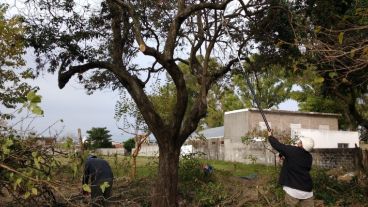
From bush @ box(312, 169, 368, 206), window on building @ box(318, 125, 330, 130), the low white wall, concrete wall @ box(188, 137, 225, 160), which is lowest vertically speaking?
bush @ box(312, 169, 368, 206)

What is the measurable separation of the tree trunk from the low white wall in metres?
21.8

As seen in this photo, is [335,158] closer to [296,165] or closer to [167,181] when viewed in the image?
[167,181]

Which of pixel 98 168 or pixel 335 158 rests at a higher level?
pixel 335 158

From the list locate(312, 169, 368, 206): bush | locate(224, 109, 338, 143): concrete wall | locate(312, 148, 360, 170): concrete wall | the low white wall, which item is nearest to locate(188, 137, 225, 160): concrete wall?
locate(224, 109, 338, 143): concrete wall

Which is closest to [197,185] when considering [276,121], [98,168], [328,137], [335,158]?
[98,168]

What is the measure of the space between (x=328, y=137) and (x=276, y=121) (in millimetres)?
5031

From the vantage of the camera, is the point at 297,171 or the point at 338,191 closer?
the point at 297,171

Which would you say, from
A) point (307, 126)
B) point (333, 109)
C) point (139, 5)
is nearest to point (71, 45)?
point (139, 5)

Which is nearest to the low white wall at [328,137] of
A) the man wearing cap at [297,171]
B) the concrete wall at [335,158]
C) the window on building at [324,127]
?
the window on building at [324,127]

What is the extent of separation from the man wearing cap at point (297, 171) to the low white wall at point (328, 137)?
24.6 meters

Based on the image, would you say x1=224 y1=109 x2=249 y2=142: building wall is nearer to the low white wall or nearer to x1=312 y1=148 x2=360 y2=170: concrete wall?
the low white wall

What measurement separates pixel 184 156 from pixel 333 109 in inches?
1109

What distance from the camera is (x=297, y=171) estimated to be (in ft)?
28.6

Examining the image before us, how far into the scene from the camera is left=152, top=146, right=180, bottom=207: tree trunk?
39.9 ft
